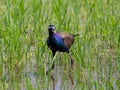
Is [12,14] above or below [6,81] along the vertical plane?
above

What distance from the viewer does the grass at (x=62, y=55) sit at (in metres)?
4.82

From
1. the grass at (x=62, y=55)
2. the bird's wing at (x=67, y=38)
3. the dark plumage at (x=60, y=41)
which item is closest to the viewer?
the grass at (x=62, y=55)

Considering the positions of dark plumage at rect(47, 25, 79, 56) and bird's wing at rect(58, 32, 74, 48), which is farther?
bird's wing at rect(58, 32, 74, 48)

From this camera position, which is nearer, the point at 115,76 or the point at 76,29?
the point at 115,76

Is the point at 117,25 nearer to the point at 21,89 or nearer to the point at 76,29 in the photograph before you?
the point at 76,29

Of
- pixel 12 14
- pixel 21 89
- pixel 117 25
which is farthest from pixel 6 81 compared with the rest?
pixel 117 25

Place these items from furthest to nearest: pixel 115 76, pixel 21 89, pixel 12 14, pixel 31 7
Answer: pixel 31 7
pixel 12 14
pixel 115 76
pixel 21 89

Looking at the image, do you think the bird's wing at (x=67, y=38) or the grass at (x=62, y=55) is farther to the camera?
the bird's wing at (x=67, y=38)

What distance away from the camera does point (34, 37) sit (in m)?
6.26

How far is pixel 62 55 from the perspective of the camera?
5.92 metres

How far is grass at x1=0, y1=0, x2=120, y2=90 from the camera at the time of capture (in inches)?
190

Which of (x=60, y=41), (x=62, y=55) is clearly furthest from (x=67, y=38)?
(x=62, y=55)

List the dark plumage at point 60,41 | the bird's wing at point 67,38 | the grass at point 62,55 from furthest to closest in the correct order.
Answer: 1. the bird's wing at point 67,38
2. the dark plumage at point 60,41
3. the grass at point 62,55

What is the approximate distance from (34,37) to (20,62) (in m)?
0.93
